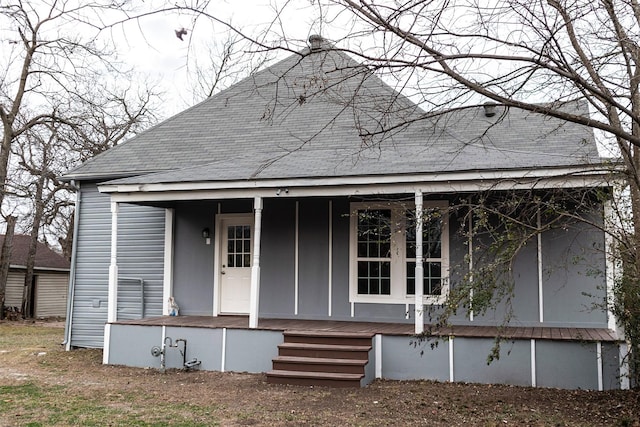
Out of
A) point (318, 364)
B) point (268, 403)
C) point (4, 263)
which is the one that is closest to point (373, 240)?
point (318, 364)

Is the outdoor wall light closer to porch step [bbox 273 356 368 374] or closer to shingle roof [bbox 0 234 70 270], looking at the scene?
porch step [bbox 273 356 368 374]

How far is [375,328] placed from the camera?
905 centimetres

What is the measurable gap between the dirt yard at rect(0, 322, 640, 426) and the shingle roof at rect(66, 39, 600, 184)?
2910 millimetres

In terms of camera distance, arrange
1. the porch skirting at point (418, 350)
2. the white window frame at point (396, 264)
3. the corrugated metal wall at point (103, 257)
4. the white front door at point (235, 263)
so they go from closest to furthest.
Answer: the porch skirting at point (418, 350) → the white window frame at point (396, 264) → the white front door at point (235, 263) → the corrugated metal wall at point (103, 257)

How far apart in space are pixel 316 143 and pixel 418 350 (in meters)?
4.65

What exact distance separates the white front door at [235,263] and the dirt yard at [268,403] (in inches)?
85.3

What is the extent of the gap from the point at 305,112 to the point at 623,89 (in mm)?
7398

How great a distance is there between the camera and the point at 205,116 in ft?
43.2

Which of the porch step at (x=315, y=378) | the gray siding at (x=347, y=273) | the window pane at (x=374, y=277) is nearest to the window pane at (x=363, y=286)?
the window pane at (x=374, y=277)

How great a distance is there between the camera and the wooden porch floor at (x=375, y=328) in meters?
8.10

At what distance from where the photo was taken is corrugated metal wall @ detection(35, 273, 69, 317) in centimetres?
2614

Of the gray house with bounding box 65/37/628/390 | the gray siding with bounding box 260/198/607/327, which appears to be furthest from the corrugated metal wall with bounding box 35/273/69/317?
the gray siding with bounding box 260/198/607/327

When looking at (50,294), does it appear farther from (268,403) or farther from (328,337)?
(268,403)

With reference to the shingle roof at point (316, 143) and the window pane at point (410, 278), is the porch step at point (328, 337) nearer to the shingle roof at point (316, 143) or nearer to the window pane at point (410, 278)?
the window pane at point (410, 278)
